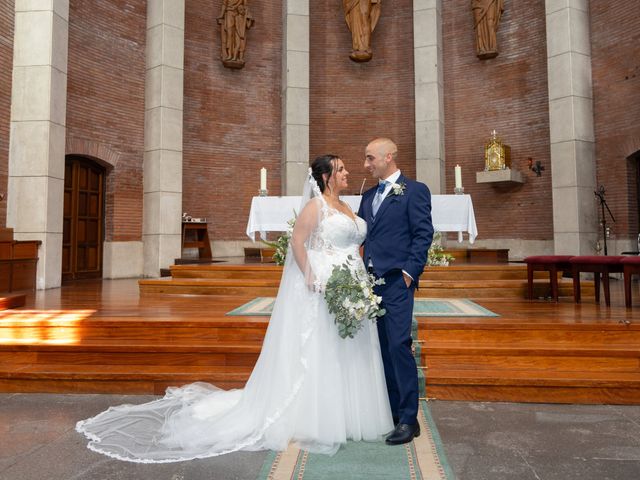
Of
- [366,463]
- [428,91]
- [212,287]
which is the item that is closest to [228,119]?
[428,91]

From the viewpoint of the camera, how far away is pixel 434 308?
17.4 ft

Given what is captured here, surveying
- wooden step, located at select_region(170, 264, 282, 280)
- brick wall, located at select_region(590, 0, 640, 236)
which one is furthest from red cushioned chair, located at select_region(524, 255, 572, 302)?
brick wall, located at select_region(590, 0, 640, 236)

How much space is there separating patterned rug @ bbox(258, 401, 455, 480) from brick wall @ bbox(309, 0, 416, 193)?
9468mm

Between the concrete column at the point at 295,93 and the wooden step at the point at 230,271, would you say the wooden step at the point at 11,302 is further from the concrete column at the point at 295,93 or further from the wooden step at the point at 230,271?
the concrete column at the point at 295,93

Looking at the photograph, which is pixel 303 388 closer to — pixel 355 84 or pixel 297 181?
pixel 297 181

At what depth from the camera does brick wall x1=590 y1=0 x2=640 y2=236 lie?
364 inches

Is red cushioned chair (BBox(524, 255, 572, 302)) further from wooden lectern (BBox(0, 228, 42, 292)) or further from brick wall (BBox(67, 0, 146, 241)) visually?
brick wall (BBox(67, 0, 146, 241))

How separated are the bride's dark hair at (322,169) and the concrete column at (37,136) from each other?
6.53m

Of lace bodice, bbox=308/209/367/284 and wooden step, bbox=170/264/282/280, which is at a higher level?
lace bodice, bbox=308/209/367/284

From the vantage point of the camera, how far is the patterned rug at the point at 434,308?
4.91 meters

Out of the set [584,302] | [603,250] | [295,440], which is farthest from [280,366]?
[603,250]

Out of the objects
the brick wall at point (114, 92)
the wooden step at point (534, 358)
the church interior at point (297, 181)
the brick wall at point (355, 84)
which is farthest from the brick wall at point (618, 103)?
the brick wall at point (114, 92)

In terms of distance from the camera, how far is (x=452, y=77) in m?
11.7

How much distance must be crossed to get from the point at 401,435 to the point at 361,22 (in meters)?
10.8
